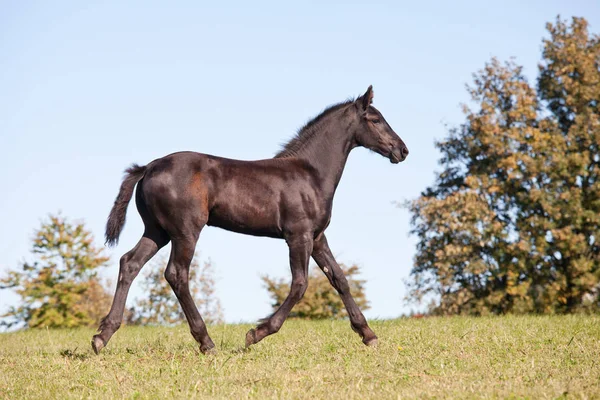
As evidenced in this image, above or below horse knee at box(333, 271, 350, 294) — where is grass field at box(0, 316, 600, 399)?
below

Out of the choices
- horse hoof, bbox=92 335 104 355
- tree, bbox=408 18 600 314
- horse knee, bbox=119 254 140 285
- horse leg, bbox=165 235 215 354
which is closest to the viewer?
horse leg, bbox=165 235 215 354

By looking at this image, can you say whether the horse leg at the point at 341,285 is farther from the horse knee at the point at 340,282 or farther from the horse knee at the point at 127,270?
the horse knee at the point at 127,270

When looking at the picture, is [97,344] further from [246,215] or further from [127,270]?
[246,215]

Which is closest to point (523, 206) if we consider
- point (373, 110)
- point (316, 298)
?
point (316, 298)

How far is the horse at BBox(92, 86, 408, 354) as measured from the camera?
8914 millimetres

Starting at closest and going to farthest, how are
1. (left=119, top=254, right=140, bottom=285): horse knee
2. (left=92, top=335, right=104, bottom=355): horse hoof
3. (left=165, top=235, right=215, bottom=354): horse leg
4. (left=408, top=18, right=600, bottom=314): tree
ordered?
(left=165, top=235, right=215, bottom=354): horse leg
(left=92, top=335, right=104, bottom=355): horse hoof
(left=119, top=254, right=140, bottom=285): horse knee
(left=408, top=18, right=600, bottom=314): tree

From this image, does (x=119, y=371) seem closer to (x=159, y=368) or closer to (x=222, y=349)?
(x=159, y=368)

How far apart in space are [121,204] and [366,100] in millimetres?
3652

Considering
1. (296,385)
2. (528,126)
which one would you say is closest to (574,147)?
(528,126)

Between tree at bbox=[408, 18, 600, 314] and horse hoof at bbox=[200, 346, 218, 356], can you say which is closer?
horse hoof at bbox=[200, 346, 218, 356]

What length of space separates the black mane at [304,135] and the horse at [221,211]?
0.48ft

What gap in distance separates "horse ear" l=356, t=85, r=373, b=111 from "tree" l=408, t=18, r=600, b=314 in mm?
20669

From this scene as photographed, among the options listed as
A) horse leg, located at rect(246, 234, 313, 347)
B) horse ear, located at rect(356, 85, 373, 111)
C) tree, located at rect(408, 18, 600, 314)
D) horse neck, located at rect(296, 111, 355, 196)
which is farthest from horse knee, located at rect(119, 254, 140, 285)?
tree, located at rect(408, 18, 600, 314)

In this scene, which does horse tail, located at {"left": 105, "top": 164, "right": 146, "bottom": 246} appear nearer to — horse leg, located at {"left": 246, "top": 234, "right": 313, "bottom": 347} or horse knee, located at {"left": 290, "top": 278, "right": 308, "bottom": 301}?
horse leg, located at {"left": 246, "top": 234, "right": 313, "bottom": 347}
